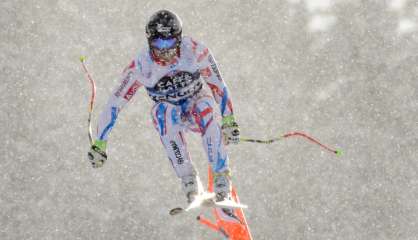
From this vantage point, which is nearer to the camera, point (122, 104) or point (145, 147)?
point (122, 104)

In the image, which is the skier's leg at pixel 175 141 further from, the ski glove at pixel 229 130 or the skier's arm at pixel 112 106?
the ski glove at pixel 229 130

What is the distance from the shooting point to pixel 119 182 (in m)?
22.3

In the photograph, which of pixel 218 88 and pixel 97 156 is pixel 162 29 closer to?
pixel 218 88

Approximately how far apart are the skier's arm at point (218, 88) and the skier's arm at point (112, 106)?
3.10 feet

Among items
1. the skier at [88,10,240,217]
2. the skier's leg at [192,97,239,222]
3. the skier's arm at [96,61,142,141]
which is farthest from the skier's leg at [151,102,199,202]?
the skier's arm at [96,61,142,141]

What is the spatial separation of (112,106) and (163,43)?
1.35 metres

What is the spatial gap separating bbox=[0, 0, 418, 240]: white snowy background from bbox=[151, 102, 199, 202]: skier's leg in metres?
9.85

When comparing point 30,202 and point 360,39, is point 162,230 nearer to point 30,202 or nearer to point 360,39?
point 30,202

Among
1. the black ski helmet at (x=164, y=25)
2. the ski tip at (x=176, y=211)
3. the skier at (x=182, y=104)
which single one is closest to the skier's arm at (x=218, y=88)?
the skier at (x=182, y=104)

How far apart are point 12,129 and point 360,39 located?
10408 mm

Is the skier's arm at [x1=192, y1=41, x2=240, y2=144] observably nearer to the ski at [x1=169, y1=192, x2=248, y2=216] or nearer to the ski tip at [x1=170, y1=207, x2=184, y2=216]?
the ski at [x1=169, y1=192, x2=248, y2=216]

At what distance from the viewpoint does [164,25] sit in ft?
35.6

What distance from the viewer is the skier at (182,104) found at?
1166 cm

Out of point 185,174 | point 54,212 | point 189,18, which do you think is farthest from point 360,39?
point 185,174
